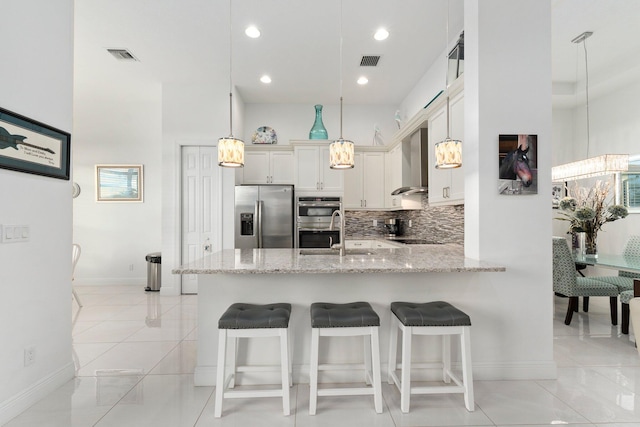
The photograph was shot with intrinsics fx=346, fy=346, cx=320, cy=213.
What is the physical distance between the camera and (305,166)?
5.39 metres

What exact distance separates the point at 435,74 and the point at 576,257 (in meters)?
2.70

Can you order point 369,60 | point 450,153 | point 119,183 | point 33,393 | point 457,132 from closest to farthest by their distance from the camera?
1. point 33,393
2. point 450,153
3. point 457,132
4. point 369,60
5. point 119,183

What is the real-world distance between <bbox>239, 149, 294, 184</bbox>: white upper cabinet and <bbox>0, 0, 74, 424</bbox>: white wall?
10.1 feet

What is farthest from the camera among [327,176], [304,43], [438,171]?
[327,176]

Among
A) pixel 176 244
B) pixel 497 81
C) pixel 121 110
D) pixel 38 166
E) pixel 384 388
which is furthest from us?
pixel 121 110

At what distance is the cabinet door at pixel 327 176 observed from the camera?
5.40 metres

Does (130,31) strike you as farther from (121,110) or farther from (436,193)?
(436,193)

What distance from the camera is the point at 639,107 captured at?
4918mm

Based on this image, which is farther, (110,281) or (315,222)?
(110,281)

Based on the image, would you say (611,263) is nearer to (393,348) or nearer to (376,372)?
(393,348)

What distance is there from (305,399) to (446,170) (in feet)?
7.91

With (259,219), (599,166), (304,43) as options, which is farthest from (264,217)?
(599,166)

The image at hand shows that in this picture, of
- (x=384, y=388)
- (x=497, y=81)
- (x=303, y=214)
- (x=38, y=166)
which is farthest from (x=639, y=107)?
(x=38, y=166)

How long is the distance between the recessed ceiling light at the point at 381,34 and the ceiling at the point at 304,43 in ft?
0.22
